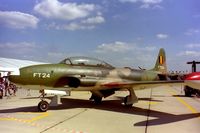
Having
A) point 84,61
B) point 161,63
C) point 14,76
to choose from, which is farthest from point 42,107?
point 161,63

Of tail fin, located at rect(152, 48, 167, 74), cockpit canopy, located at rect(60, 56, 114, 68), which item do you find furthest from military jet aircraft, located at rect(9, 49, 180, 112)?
tail fin, located at rect(152, 48, 167, 74)

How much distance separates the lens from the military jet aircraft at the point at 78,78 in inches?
411

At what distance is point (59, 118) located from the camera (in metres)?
9.07

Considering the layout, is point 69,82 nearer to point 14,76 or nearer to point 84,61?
point 84,61

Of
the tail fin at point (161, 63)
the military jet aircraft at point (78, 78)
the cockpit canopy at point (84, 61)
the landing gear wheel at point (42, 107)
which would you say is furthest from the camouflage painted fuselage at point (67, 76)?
Result: the tail fin at point (161, 63)

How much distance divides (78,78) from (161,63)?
9634 millimetres

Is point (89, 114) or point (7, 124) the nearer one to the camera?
point (7, 124)

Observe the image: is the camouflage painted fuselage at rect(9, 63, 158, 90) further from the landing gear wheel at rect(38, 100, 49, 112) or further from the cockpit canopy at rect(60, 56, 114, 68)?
the landing gear wheel at rect(38, 100, 49, 112)

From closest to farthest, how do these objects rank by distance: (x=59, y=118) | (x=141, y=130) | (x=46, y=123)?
(x=141, y=130) < (x=46, y=123) < (x=59, y=118)

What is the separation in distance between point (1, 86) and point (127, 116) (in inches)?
388

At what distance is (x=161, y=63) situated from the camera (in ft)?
63.6

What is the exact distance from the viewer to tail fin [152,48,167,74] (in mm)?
18938

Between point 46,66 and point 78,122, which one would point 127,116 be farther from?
point 46,66

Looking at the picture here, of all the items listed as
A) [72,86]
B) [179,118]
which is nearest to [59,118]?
[72,86]
